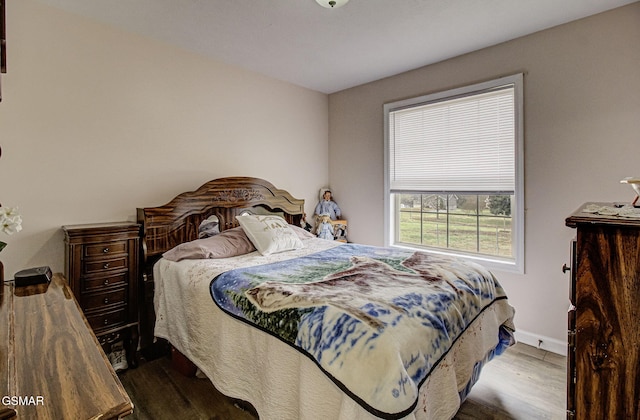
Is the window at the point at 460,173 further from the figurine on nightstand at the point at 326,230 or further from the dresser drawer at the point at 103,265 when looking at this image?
the dresser drawer at the point at 103,265

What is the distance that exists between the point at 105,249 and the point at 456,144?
3.16 m

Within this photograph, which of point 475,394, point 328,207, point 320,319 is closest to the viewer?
point 320,319

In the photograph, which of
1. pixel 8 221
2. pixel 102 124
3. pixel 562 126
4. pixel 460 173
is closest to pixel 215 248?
pixel 8 221

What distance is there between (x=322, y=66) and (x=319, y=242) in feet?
5.94

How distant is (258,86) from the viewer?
11.5 feet

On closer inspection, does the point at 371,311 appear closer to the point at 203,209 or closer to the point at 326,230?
the point at 203,209

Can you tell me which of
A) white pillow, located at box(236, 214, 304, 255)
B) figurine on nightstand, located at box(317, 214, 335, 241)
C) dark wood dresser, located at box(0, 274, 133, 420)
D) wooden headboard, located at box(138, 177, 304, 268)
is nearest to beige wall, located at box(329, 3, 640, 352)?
figurine on nightstand, located at box(317, 214, 335, 241)

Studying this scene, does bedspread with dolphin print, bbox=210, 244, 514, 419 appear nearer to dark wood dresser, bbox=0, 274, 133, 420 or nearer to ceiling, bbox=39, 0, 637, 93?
dark wood dresser, bbox=0, 274, 133, 420

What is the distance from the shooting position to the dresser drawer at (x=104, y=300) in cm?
218

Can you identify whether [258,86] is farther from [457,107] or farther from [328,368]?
[328,368]

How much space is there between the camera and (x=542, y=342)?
8.85 ft

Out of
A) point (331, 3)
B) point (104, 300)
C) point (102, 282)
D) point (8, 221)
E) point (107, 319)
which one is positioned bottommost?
point (107, 319)

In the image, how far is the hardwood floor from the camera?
6.20 feet

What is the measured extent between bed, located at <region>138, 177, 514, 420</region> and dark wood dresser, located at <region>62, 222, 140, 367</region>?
18 cm
